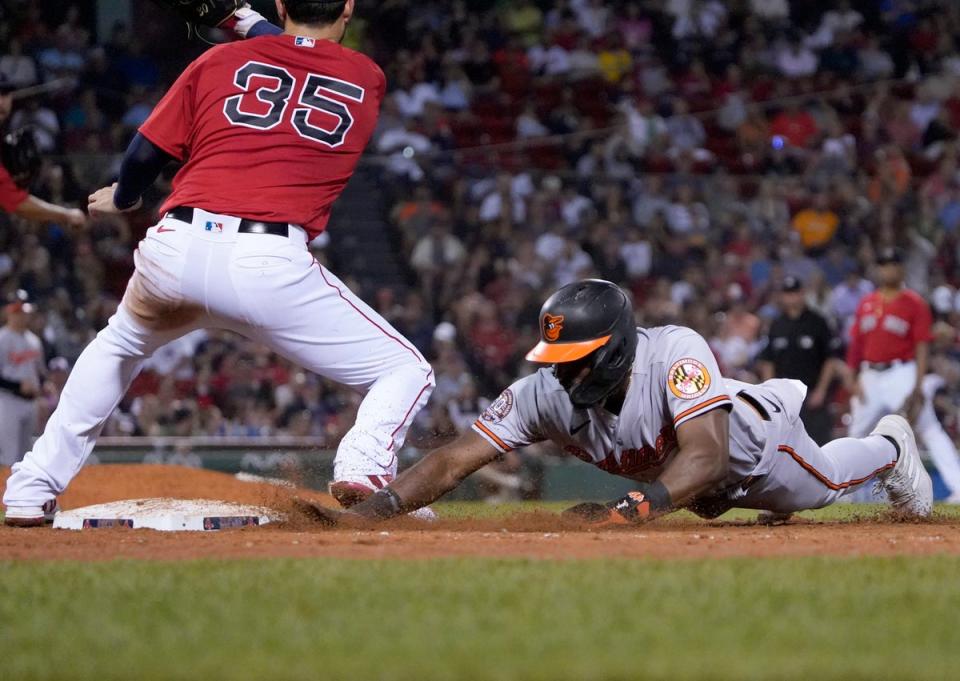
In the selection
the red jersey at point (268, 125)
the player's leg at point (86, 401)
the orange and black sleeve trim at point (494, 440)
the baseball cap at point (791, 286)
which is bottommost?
the baseball cap at point (791, 286)

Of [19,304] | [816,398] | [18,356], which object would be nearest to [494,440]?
[816,398]

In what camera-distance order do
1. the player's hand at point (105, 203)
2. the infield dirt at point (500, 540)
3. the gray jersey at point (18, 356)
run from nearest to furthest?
the infield dirt at point (500, 540), the player's hand at point (105, 203), the gray jersey at point (18, 356)

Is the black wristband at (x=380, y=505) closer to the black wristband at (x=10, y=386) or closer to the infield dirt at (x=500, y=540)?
the infield dirt at (x=500, y=540)

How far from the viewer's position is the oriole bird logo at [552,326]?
5.60 metres

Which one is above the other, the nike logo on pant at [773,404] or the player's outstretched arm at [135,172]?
the player's outstretched arm at [135,172]

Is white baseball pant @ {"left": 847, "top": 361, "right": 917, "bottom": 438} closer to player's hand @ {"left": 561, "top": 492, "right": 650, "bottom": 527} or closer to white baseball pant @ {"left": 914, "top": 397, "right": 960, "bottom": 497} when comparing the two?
white baseball pant @ {"left": 914, "top": 397, "right": 960, "bottom": 497}

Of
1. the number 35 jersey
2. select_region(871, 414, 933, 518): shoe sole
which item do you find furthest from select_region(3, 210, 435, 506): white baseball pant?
select_region(871, 414, 933, 518): shoe sole

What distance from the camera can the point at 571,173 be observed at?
634 inches

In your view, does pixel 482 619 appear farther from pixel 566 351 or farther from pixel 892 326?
pixel 892 326

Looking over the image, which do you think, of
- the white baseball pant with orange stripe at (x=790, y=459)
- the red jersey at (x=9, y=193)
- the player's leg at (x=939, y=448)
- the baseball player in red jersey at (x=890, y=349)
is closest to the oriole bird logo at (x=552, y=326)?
the white baseball pant with orange stripe at (x=790, y=459)

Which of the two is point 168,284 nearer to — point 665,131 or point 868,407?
point 868,407

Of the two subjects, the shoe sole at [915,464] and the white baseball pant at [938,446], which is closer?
the shoe sole at [915,464]

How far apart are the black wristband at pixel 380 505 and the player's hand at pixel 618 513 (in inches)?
31.1

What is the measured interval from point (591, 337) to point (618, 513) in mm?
750
